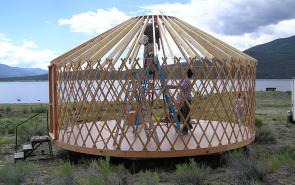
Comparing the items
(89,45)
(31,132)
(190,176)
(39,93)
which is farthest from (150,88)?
(39,93)

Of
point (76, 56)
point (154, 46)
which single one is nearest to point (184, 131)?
point (154, 46)

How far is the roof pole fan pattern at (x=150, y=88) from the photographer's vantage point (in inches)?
183

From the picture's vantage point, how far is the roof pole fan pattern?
4.64 meters

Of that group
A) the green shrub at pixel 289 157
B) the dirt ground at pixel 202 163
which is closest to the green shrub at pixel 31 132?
the dirt ground at pixel 202 163

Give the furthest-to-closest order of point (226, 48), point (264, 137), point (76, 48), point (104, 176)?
point (264, 137), point (76, 48), point (226, 48), point (104, 176)

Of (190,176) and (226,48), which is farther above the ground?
(226,48)

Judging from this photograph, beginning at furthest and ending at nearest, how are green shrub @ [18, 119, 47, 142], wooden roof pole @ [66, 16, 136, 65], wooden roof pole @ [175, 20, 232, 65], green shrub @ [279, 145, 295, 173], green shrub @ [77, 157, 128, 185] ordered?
1. green shrub @ [18, 119, 47, 142]
2. wooden roof pole @ [66, 16, 136, 65]
3. wooden roof pole @ [175, 20, 232, 65]
4. green shrub @ [279, 145, 295, 173]
5. green shrub @ [77, 157, 128, 185]

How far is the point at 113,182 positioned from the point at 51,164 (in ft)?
5.65

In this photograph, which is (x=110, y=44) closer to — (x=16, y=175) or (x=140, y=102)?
(x=140, y=102)

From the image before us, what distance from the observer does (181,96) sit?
496cm

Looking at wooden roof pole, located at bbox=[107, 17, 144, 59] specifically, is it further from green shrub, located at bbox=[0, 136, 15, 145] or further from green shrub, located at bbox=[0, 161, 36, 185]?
green shrub, located at bbox=[0, 136, 15, 145]

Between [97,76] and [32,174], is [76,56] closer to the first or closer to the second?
[97,76]

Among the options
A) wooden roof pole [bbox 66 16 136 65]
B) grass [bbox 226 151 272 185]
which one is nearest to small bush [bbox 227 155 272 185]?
grass [bbox 226 151 272 185]

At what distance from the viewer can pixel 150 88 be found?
5090 mm
